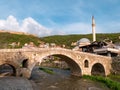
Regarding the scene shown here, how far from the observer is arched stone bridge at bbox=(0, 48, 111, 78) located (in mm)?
26875

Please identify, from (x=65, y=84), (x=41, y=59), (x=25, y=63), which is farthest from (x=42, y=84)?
(x=41, y=59)

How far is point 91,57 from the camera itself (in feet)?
128

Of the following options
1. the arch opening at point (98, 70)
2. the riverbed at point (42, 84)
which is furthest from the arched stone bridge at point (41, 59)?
the riverbed at point (42, 84)

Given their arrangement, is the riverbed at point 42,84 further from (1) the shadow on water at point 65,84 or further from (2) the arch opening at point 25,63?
(2) the arch opening at point 25,63

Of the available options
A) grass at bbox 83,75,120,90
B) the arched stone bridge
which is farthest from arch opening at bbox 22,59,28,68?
grass at bbox 83,75,120,90

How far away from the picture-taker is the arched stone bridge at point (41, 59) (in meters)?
26.9

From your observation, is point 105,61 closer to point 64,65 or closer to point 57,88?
point 64,65

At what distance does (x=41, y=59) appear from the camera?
105 ft

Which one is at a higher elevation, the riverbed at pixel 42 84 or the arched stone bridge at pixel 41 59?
the arched stone bridge at pixel 41 59

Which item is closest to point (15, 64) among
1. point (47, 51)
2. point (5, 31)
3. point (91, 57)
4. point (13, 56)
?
point (13, 56)

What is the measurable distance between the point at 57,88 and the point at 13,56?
7273 millimetres

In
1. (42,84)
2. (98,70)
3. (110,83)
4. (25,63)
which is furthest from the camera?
(98,70)

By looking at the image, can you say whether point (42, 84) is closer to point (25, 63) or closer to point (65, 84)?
point (65, 84)

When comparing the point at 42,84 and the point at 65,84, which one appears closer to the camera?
the point at 42,84
